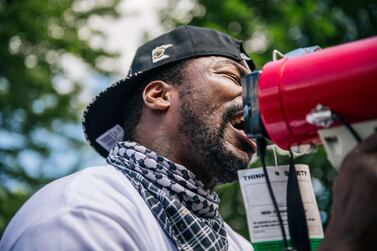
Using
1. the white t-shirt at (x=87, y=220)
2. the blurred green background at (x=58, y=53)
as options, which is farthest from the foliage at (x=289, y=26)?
the white t-shirt at (x=87, y=220)

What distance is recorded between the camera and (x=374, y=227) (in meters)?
1.23

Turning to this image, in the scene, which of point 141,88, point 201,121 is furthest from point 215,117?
point 141,88

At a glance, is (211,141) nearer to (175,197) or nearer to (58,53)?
(175,197)

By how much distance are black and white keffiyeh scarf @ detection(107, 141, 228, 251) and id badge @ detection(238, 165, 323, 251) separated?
0.30 metres

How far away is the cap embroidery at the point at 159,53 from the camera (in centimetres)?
263

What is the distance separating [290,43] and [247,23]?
68cm

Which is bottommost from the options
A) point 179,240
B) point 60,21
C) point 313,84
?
point 60,21

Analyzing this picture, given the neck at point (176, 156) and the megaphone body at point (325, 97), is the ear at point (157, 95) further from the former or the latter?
the megaphone body at point (325, 97)

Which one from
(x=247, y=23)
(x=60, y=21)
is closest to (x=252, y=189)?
(x=247, y=23)

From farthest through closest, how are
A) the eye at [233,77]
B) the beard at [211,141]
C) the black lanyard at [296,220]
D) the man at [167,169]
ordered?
the eye at [233,77] < the beard at [211,141] < the man at [167,169] < the black lanyard at [296,220]

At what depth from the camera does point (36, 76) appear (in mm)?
8859

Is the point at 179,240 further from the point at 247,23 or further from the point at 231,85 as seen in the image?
the point at 247,23

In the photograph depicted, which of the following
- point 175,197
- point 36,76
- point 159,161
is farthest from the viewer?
point 36,76

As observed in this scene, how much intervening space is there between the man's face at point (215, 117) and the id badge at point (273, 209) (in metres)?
0.53
